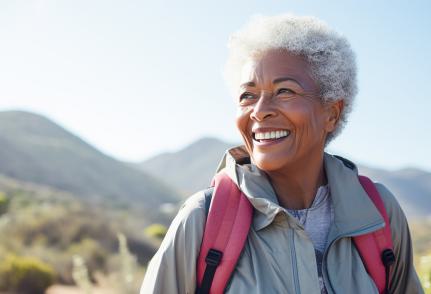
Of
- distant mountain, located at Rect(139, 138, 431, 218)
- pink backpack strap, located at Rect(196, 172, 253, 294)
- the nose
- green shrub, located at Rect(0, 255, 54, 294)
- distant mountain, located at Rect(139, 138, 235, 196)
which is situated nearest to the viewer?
pink backpack strap, located at Rect(196, 172, 253, 294)

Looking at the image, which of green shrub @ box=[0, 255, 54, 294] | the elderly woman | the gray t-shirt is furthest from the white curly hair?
green shrub @ box=[0, 255, 54, 294]

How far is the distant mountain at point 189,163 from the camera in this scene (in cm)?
13312

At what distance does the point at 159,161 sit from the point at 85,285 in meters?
155

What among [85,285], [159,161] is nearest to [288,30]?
[85,285]

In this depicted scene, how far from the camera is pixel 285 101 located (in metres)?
2.52

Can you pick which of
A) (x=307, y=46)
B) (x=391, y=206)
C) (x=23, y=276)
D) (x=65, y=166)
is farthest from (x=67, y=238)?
(x=65, y=166)

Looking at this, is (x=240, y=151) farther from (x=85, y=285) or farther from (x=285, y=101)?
(x=85, y=285)

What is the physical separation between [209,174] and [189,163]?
22.3 meters

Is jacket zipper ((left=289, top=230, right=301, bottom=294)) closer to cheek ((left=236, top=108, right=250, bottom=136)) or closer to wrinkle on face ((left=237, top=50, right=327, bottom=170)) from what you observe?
wrinkle on face ((left=237, top=50, right=327, bottom=170))

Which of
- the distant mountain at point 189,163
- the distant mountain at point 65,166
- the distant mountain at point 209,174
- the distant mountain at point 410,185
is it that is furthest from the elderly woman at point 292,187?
the distant mountain at point 189,163

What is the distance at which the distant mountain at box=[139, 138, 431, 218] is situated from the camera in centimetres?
11425

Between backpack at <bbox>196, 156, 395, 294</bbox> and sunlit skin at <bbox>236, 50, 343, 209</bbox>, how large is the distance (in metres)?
0.25

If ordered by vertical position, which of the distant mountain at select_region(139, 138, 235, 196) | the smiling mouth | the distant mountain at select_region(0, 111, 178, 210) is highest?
the smiling mouth

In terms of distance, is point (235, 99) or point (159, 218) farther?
point (159, 218)
